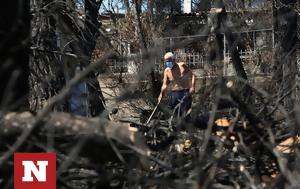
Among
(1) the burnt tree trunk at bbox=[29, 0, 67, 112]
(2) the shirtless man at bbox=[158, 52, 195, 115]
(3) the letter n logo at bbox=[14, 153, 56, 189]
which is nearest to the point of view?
(3) the letter n logo at bbox=[14, 153, 56, 189]

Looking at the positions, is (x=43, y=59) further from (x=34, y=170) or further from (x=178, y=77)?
(x=178, y=77)

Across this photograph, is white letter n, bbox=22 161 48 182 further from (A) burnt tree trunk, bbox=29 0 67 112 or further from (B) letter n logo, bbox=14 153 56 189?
(A) burnt tree trunk, bbox=29 0 67 112

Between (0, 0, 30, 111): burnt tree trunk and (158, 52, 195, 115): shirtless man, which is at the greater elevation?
(0, 0, 30, 111): burnt tree trunk

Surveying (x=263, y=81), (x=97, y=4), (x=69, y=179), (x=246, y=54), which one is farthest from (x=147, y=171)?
(x=246, y=54)

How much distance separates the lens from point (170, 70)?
413 inches

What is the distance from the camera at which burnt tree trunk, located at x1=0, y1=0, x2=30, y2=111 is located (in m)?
3.51

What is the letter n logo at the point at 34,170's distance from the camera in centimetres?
338

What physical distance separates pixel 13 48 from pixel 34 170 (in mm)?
744

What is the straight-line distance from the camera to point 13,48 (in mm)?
3570

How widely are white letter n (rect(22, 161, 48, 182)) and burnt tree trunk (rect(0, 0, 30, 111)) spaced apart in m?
0.34

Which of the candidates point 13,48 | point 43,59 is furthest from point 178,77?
point 13,48

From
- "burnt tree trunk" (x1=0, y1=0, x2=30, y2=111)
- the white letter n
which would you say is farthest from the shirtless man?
the white letter n

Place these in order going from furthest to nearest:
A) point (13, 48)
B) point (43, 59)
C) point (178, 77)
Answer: point (178, 77), point (43, 59), point (13, 48)

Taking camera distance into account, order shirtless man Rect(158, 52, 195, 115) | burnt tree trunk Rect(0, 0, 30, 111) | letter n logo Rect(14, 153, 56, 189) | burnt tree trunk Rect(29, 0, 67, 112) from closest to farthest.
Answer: letter n logo Rect(14, 153, 56, 189) < burnt tree trunk Rect(0, 0, 30, 111) < burnt tree trunk Rect(29, 0, 67, 112) < shirtless man Rect(158, 52, 195, 115)
